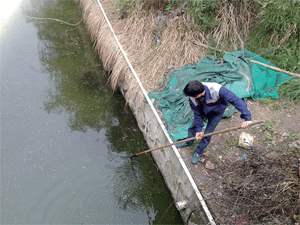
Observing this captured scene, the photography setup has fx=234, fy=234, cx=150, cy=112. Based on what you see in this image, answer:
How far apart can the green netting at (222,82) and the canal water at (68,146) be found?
0.97 meters

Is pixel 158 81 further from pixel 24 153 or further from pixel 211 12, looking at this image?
pixel 24 153

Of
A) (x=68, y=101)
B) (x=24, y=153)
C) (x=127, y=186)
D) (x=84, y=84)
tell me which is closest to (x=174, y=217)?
A: (x=127, y=186)

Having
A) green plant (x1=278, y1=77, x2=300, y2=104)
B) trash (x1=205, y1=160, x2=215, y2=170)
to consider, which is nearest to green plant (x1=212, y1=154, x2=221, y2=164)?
trash (x1=205, y1=160, x2=215, y2=170)

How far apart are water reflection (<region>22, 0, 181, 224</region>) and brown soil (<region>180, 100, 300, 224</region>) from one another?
92cm

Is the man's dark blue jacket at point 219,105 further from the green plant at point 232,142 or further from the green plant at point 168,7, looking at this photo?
the green plant at point 168,7

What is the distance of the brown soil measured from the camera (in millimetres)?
2857

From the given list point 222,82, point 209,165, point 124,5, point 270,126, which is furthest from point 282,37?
point 124,5

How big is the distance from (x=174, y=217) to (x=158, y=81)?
8.61 feet

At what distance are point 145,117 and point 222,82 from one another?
161 cm

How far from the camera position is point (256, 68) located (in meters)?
4.46

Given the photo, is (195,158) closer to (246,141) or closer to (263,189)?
(246,141)

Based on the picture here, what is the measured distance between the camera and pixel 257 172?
3.19 meters

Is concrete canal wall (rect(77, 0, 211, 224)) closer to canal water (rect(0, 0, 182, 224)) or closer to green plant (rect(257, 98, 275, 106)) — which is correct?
canal water (rect(0, 0, 182, 224))

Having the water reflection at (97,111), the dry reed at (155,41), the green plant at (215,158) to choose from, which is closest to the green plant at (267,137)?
the green plant at (215,158)
